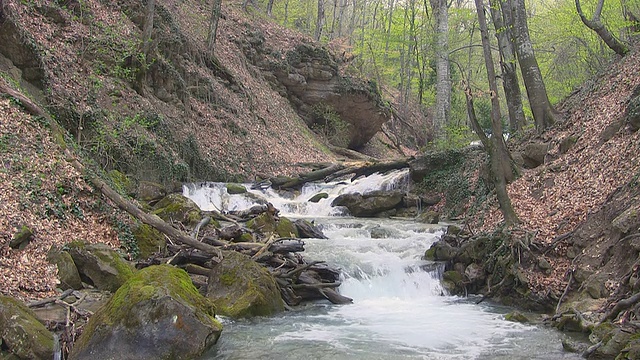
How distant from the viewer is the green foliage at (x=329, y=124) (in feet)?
94.7

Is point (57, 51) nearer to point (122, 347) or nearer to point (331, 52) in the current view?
point (122, 347)

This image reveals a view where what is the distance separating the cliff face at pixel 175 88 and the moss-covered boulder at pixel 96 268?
4676mm

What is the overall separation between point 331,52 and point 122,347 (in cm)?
2679

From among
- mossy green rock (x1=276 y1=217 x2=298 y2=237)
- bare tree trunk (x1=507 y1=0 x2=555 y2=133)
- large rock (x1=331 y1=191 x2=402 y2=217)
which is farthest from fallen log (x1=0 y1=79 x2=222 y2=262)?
bare tree trunk (x1=507 y1=0 x2=555 y2=133)

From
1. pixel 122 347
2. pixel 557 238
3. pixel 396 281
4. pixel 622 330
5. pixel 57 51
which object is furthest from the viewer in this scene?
pixel 57 51

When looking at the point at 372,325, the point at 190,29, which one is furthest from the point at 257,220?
the point at 190,29

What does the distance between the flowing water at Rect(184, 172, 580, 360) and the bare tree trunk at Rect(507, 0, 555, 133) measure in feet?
14.7

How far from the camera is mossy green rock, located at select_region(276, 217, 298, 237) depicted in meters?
12.3

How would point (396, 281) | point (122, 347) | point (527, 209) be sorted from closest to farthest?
point (122, 347), point (396, 281), point (527, 209)

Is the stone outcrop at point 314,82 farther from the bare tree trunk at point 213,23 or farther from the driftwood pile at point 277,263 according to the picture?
the driftwood pile at point 277,263

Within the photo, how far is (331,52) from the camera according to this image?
30344 millimetres

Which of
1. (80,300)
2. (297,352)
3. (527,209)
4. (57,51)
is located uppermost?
(57,51)

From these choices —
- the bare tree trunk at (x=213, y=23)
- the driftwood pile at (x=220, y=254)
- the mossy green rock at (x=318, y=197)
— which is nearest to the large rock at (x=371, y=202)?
the mossy green rock at (x=318, y=197)

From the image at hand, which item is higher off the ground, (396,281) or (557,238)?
(557,238)
